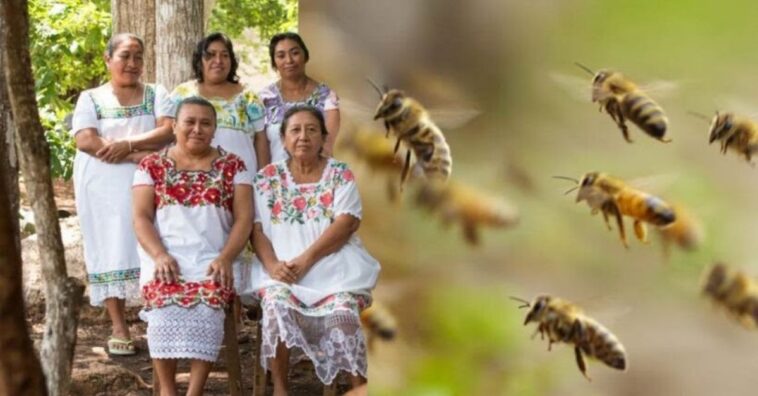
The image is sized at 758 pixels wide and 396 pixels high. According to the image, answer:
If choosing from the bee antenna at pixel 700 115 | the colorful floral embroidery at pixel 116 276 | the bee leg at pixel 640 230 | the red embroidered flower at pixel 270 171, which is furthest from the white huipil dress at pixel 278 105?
the bee antenna at pixel 700 115

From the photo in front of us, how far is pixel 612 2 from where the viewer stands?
13.3 ft

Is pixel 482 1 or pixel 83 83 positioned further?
pixel 83 83

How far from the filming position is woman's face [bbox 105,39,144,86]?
6812mm

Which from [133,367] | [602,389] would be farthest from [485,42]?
[133,367]

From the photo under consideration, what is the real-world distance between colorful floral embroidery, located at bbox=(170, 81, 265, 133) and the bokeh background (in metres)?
1.85

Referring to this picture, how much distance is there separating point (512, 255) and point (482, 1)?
0.74m

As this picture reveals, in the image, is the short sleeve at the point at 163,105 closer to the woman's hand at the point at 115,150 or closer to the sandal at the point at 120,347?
the woman's hand at the point at 115,150

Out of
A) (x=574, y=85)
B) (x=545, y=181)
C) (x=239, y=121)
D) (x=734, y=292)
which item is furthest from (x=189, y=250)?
(x=734, y=292)

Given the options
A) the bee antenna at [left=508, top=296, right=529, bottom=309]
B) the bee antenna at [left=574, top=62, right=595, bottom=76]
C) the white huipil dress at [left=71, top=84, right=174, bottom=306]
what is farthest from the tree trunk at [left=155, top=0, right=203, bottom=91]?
the bee antenna at [left=574, top=62, right=595, bottom=76]

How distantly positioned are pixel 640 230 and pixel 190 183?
2.35 metres

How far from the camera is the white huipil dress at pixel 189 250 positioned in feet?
18.7

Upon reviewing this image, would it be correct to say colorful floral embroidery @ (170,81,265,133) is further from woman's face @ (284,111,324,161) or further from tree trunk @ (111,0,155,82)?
tree trunk @ (111,0,155,82)

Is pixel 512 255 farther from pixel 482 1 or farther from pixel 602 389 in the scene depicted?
pixel 482 1

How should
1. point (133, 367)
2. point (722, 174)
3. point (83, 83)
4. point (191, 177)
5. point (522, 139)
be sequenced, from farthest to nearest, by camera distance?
point (83, 83)
point (133, 367)
point (191, 177)
point (522, 139)
point (722, 174)
